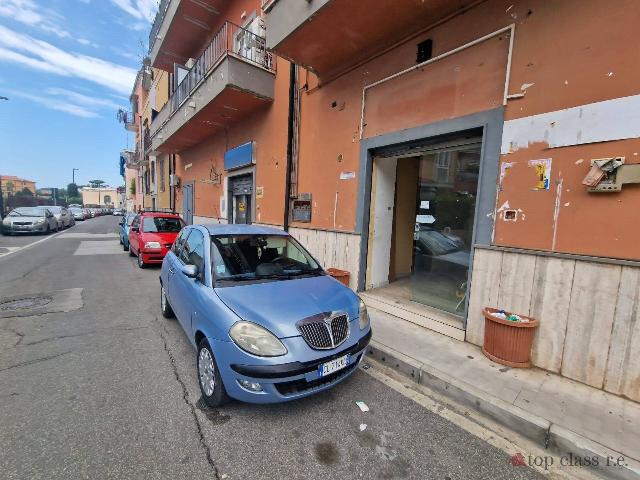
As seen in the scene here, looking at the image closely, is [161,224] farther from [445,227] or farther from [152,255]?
[445,227]

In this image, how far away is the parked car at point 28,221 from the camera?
1538cm

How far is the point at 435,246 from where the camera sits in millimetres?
5094

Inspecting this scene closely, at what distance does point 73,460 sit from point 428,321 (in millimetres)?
4165

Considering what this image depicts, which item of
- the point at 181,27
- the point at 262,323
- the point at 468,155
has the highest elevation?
the point at 181,27

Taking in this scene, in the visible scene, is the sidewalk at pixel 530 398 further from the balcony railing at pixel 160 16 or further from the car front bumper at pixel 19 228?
the car front bumper at pixel 19 228

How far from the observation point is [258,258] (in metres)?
3.57

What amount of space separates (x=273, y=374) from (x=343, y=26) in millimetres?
5233

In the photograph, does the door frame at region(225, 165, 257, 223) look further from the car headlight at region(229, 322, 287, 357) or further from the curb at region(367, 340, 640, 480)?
the car headlight at region(229, 322, 287, 357)

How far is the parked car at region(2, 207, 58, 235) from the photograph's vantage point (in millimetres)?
15375

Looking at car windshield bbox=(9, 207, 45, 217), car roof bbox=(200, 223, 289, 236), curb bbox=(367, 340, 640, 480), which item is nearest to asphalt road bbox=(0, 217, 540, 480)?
curb bbox=(367, 340, 640, 480)

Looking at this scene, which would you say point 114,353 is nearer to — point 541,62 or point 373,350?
point 373,350

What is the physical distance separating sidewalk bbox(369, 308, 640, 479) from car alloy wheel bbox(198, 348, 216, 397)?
6.53 ft

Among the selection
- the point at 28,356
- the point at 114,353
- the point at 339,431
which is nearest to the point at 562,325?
the point at 339,431

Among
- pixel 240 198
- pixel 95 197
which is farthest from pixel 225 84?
pixel 95 197
